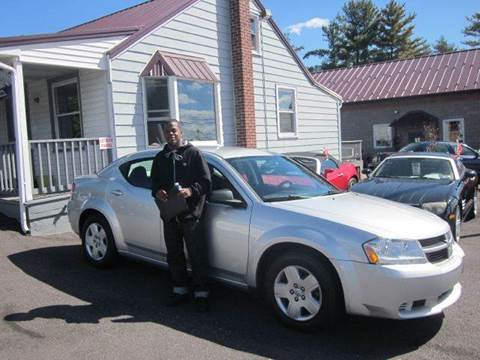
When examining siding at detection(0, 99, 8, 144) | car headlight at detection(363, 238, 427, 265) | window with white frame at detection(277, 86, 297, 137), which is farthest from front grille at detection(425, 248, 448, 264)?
siding at detection(0, 99, 8, 144)

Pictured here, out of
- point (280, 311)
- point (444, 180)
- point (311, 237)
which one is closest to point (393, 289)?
point (311, 237)

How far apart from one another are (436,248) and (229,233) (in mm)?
1834

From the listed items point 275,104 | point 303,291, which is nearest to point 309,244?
point 303,291

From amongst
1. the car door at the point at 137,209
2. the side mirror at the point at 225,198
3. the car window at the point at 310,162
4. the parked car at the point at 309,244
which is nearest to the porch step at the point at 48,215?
the car door at the point at 137,209

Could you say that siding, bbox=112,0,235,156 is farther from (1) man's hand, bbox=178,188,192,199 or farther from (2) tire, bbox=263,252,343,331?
(2) tire, bbox=263,252,343,331

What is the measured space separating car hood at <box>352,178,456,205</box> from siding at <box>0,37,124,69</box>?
5.51 meters

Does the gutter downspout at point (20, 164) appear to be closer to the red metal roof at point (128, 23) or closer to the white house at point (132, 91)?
the white house at point (132, 91)

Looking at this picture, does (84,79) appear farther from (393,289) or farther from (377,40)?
(377,40)

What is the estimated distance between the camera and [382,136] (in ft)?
98.3

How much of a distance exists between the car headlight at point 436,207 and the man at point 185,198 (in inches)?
149

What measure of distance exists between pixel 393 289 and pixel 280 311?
1019 mm

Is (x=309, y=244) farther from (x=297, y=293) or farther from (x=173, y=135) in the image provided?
(x=173, y=135)

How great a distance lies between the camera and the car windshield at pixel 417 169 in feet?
28.9

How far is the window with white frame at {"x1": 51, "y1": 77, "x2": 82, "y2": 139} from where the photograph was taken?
35.8ft
